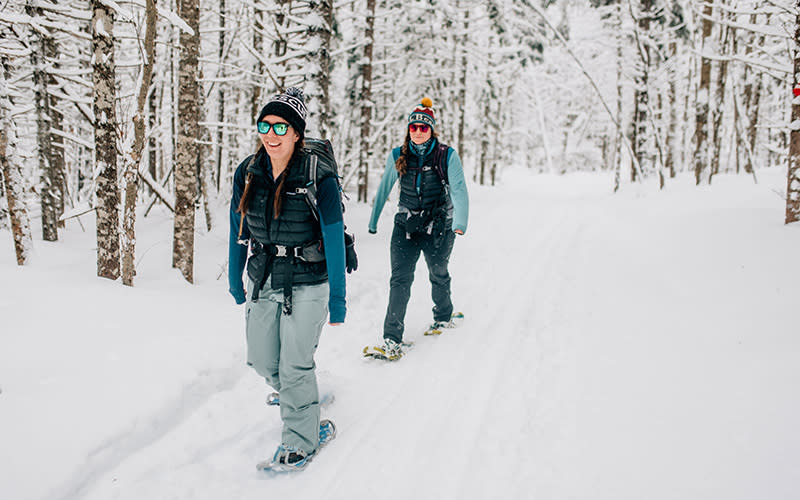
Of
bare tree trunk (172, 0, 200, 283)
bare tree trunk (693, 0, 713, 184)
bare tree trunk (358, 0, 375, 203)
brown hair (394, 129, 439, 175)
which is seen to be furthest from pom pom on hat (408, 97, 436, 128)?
bare tree trunk (693, 0, 713, 184)

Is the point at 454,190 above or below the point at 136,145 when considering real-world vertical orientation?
below

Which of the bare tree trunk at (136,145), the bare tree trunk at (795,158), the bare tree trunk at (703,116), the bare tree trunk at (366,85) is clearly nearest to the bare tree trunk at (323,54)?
the bare tree trunk at (136,145)

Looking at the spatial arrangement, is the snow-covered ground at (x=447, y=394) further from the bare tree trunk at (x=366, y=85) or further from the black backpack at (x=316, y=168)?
the bare tree trunk at (x=366, y=85)

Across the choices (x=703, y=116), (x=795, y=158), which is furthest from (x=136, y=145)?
(x=703, y=116)

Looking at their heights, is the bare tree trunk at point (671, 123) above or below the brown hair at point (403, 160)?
above

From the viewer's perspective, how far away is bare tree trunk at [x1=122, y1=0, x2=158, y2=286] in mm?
5102

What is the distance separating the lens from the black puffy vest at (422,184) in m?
4.96

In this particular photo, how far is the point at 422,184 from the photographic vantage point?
196 inches

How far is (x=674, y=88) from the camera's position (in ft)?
91.4

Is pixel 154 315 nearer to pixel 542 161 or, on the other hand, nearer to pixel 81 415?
pixel 81 415

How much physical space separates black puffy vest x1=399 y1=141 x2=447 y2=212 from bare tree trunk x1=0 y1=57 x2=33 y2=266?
5.51m

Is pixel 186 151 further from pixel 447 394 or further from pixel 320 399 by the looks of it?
pixel 447 394

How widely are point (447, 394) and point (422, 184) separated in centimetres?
229

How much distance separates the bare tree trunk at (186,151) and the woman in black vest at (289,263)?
14.2 feet
